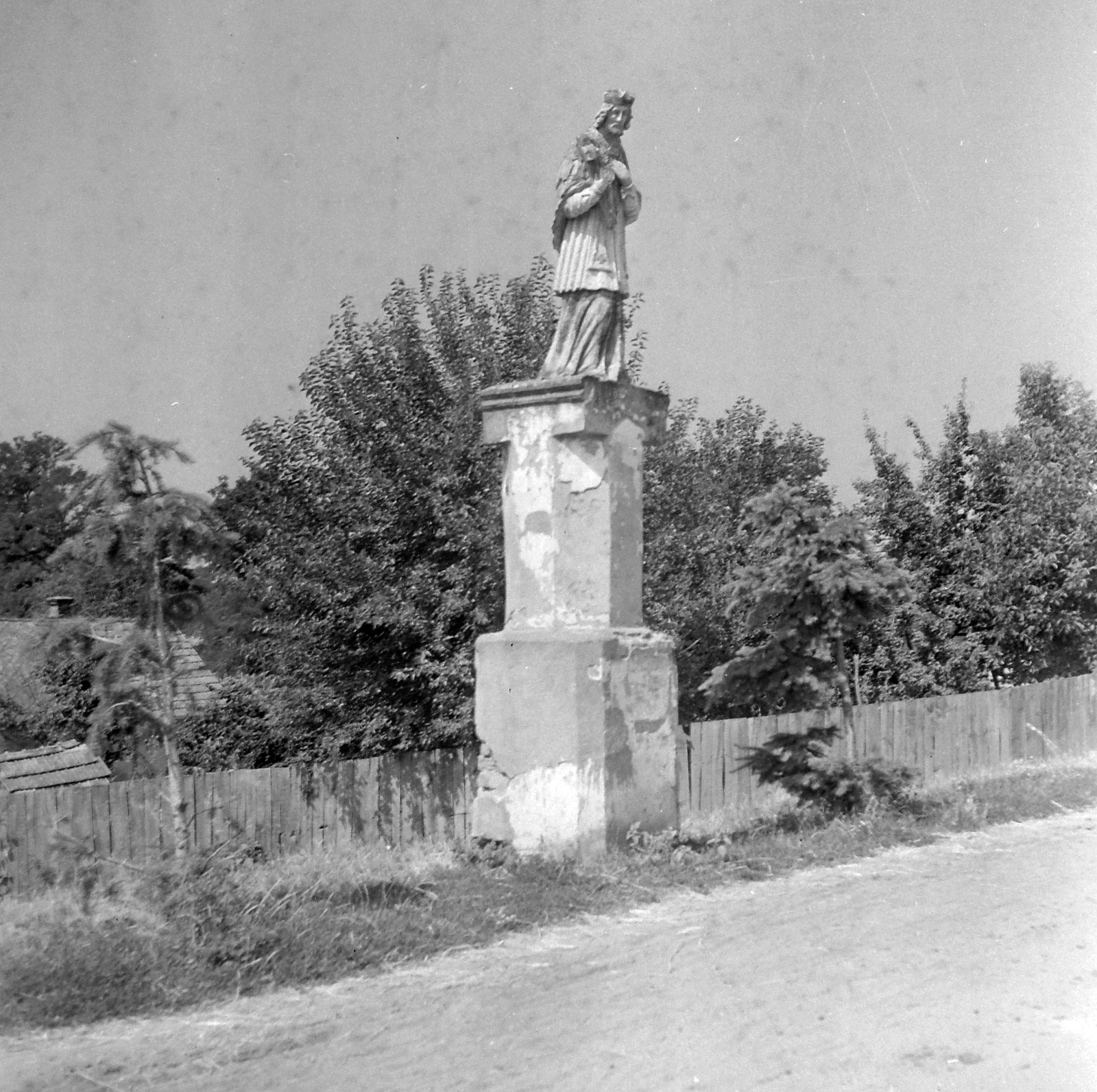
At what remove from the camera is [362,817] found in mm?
13617

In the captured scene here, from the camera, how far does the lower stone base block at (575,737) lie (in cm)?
841

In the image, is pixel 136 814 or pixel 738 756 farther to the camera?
pixel 738 756

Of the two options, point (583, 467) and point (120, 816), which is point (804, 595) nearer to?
point (583, 467)

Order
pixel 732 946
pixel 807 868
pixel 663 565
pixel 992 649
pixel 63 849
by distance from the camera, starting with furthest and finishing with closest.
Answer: pixel 992 649
pixel 663 565
pixel 807 868
pixel 63 849
pixel 732 946

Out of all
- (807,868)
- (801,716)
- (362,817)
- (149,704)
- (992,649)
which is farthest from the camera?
(992,649)

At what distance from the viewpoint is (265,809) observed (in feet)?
43.1

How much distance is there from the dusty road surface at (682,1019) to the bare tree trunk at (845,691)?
409cm

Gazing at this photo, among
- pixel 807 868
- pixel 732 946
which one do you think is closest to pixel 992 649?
pixel 807 868

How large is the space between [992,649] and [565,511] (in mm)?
15098

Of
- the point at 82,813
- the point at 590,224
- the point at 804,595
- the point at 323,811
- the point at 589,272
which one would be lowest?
the point at 323,811

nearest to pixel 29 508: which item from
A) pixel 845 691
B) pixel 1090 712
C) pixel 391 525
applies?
pixel 391 525

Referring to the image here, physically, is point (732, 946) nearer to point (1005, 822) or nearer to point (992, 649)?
point (1005, 822)

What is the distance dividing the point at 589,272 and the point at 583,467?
1.52 meters

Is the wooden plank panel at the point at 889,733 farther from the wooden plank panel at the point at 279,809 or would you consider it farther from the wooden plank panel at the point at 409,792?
the wooden plank panel at the point at 279,809
